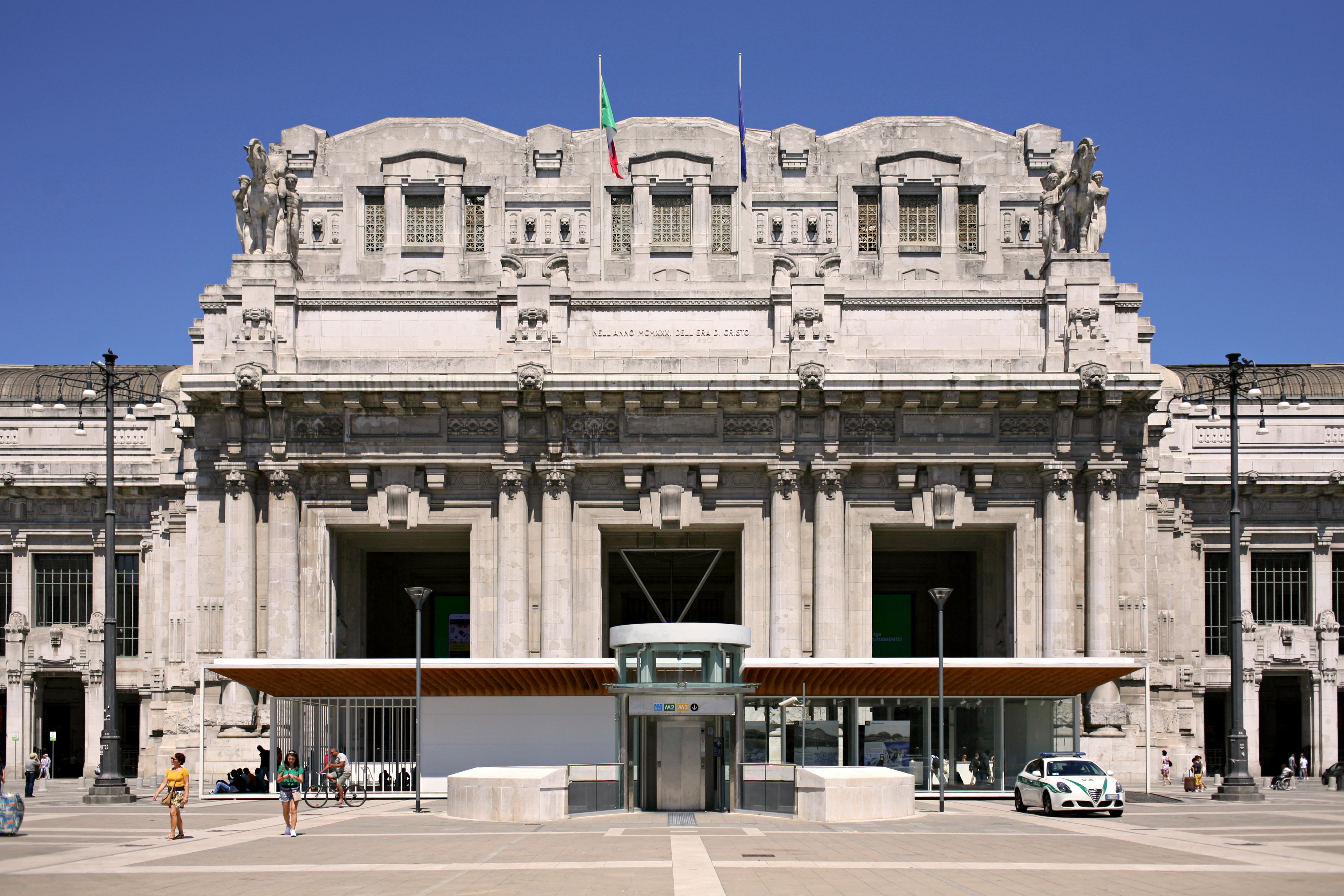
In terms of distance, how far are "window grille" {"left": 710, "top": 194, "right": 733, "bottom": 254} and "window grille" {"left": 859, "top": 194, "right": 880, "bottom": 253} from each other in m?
4.89

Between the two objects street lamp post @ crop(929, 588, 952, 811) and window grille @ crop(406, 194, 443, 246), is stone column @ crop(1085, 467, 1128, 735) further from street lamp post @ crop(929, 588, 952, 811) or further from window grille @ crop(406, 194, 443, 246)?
window grille @ crop(406, 194, 443, 246)

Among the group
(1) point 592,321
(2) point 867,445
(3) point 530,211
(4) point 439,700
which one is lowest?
(4) point 439,700

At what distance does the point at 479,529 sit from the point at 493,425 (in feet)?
11.9

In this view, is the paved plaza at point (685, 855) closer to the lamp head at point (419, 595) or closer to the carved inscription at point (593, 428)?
the lamp head at point (419, 595)

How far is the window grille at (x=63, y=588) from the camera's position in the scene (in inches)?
2336

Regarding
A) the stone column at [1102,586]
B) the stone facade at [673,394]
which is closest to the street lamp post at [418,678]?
the stone facade at [673,394]

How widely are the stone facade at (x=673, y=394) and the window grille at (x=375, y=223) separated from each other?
0.10m

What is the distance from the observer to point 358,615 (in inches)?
2119

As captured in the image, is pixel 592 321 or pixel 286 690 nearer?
pixel 286 690

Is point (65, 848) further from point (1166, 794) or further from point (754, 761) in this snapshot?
point (1166, 794)

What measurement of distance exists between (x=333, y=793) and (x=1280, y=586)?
125 ft

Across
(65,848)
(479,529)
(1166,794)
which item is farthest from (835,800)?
(479,529)

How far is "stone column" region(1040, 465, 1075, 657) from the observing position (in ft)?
161

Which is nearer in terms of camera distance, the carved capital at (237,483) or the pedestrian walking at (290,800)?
the pedestrian walking at (290,800)
